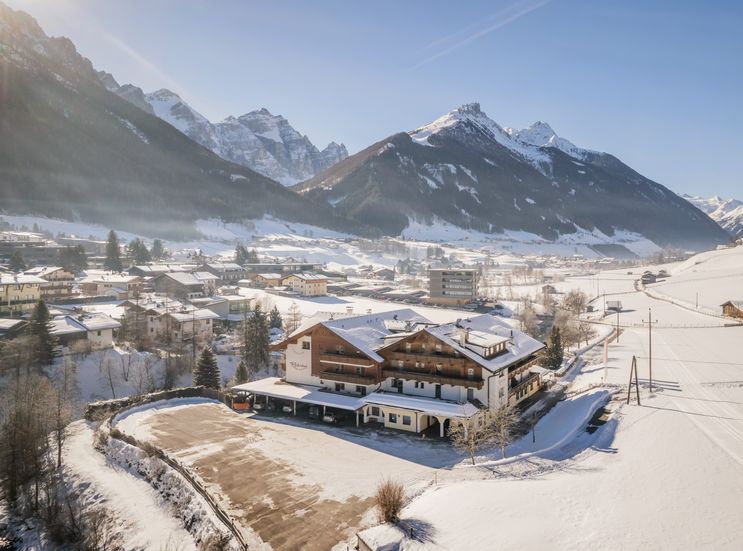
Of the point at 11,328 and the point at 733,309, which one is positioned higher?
the point at 11,328

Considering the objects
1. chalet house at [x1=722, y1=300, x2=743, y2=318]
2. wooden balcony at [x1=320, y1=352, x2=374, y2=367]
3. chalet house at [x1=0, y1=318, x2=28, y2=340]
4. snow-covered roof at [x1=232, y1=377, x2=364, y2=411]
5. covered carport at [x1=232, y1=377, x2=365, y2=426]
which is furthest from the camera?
chalet house at [x1=722, y1=300, x2=743, y2=318]

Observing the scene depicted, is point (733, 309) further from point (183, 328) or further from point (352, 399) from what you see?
point (183, 328)

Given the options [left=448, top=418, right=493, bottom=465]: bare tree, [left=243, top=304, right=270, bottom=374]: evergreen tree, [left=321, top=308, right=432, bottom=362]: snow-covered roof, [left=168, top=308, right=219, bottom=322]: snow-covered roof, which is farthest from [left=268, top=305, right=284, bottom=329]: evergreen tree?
[left=448, top=418, right=493, bottom=465]: bare tree

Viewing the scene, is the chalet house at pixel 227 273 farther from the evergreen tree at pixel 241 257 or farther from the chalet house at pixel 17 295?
the chalet house at pixel 17 295

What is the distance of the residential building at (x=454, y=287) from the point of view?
125 metres

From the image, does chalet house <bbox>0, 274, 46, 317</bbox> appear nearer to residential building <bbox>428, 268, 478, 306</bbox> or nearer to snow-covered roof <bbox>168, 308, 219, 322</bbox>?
snow-covered roof <bbox>168, 308, 219, 322</bbox>

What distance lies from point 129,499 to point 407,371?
22.9 m

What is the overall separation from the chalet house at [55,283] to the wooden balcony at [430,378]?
69.5m

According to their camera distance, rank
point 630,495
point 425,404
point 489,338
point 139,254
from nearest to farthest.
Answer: point 630,495, point 425,404, point 489,338, point 139,254

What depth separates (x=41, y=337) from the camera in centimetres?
5366

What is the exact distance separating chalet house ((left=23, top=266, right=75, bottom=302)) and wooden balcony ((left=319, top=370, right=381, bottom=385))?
63429mm

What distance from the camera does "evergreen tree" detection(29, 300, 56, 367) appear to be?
173 feet

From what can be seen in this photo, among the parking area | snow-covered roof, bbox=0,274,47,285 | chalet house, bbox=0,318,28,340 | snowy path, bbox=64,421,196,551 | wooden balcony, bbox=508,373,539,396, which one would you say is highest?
snow-covered roof, bbox=0,274,47,285

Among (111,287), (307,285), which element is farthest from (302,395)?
(307,285)
